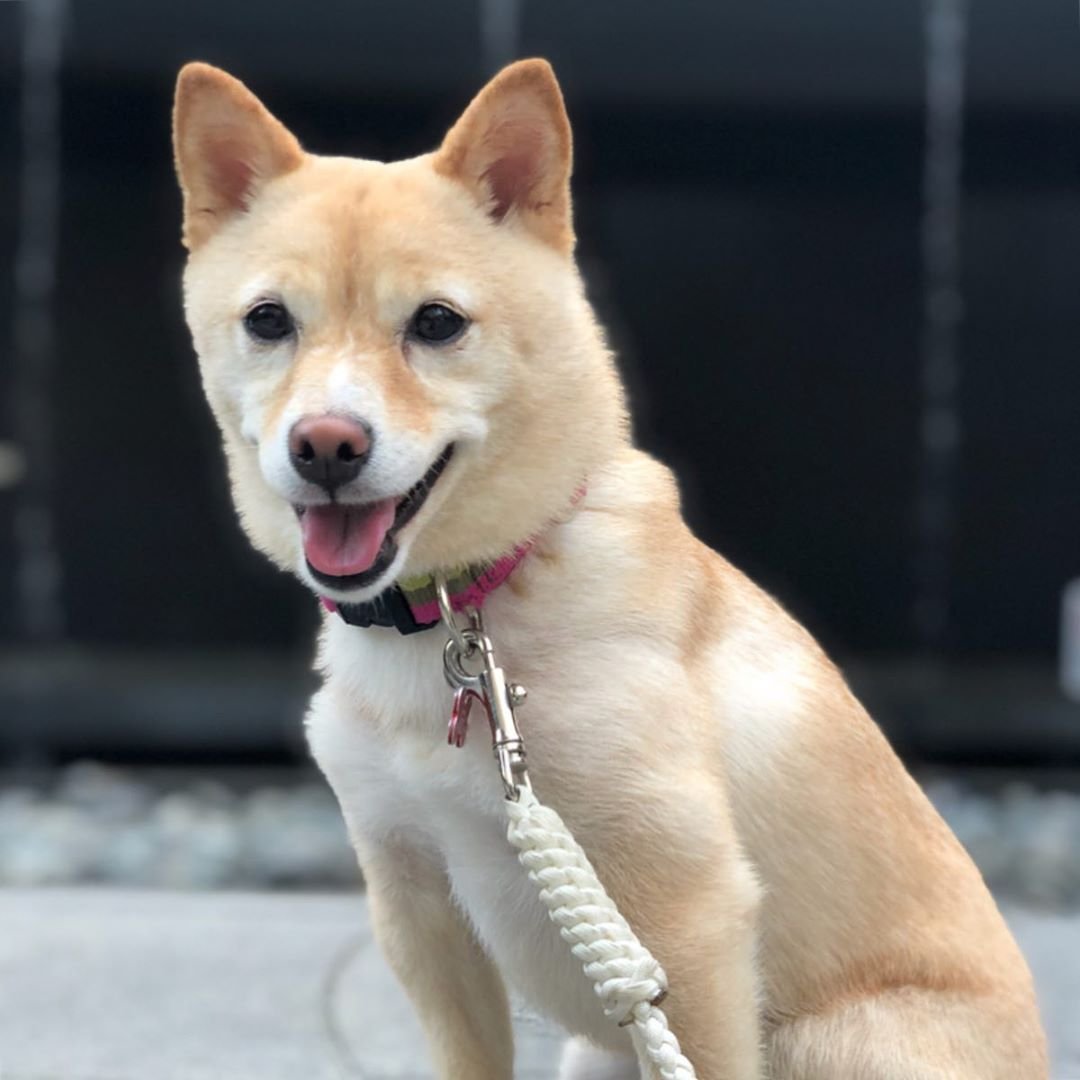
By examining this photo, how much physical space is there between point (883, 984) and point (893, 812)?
0.68 feet

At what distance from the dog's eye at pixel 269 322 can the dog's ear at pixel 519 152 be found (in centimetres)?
26

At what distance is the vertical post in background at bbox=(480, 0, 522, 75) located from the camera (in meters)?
5.74

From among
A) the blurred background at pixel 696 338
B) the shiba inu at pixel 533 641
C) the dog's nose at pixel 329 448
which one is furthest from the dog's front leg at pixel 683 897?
the blurred background at pixel 696 338

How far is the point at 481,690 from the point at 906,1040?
664mm

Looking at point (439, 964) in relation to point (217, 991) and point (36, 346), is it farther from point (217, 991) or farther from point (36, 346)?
point (36, 346)

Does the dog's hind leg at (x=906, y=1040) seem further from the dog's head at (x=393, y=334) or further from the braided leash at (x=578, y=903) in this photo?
the dog's head at (x=393, y=334)

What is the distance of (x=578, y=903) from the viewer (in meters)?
1.52

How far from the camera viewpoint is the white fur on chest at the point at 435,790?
1.63 m

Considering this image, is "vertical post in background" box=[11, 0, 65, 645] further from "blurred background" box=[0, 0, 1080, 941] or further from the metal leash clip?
the metal leash clip

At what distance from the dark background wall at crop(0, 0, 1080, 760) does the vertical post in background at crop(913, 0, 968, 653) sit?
0.04m

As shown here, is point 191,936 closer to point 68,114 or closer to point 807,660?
point 807,660

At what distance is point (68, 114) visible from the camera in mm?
5969

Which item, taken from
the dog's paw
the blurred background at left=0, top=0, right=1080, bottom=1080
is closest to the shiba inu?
the dog's paw

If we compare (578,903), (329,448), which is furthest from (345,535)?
(578,903)
